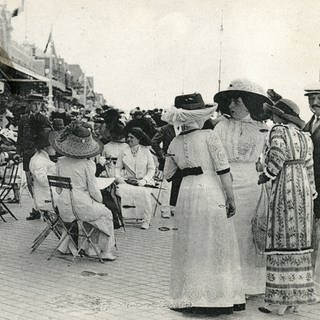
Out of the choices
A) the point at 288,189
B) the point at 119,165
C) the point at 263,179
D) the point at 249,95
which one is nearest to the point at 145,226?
the point at 119,165

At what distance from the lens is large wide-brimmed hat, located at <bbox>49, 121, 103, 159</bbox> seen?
7301mm

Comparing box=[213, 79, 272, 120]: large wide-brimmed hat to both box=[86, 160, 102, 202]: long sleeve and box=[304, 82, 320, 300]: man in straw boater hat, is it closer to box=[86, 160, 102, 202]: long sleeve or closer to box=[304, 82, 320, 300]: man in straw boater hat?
box=[304, 82, 320, 300]: man in straw boater hat

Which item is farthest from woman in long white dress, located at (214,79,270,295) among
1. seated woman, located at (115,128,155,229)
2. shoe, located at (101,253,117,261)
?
seated woman, located at (115,128,155,229)

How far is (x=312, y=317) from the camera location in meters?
5.18

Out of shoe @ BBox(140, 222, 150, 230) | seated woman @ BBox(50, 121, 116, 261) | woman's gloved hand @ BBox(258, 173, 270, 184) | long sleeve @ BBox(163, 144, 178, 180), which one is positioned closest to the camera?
woman's gloved hand @ BBox(258, 173, 270, 184)

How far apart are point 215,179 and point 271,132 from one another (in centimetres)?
60

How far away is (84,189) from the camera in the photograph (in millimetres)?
7309

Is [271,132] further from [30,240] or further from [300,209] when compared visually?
[30,240]

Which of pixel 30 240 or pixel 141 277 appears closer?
pixel 141 277

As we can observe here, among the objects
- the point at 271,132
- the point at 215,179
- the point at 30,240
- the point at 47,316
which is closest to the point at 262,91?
the point at 271,132

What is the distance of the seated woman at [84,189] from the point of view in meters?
7.20

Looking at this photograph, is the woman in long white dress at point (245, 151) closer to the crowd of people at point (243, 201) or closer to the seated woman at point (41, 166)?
the crowd of people at point (243, 201)

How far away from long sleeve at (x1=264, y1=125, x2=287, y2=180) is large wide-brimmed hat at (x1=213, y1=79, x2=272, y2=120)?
0.49m

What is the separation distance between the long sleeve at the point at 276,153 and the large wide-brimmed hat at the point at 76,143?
2664 mm
